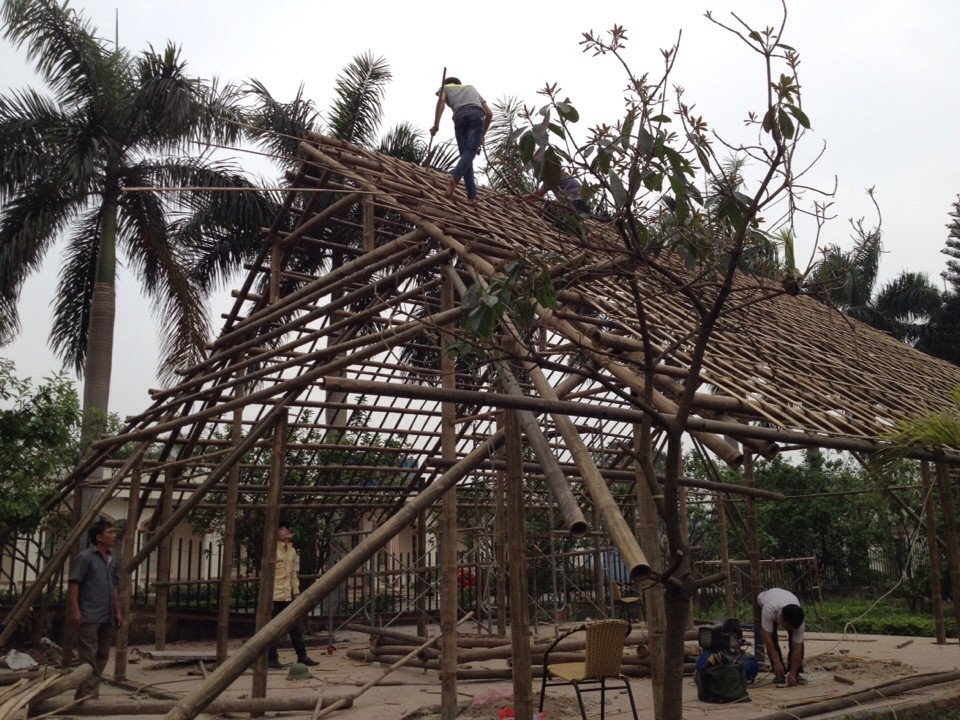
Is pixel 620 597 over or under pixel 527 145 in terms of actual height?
under

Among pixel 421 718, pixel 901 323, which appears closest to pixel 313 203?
pixel 421 718

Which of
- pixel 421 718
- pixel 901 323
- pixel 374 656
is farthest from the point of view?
pixel 901 323

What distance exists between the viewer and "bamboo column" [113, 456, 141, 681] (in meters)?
8.57

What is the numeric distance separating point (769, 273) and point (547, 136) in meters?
1.41

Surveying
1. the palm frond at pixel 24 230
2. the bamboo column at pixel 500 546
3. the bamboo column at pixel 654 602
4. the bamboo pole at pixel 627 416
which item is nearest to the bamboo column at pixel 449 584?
the bamboo column at pixel 654 602

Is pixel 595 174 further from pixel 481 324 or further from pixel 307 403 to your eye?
pixel 307 403

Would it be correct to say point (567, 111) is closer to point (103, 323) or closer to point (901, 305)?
point (103, 323)

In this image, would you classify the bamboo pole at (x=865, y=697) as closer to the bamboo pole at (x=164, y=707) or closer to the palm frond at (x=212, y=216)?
the bamboo pole at (x=164, y=707)

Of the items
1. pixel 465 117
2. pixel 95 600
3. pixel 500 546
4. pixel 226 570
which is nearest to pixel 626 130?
pixel 465 117

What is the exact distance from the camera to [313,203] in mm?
8828

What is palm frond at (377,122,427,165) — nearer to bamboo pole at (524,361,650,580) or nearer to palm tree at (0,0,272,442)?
palm tree at (0,0,272,442)

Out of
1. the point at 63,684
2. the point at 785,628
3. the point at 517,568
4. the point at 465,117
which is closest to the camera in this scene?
the point at 517,568

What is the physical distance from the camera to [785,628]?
802cm

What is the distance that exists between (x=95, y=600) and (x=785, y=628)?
607 centimetres
